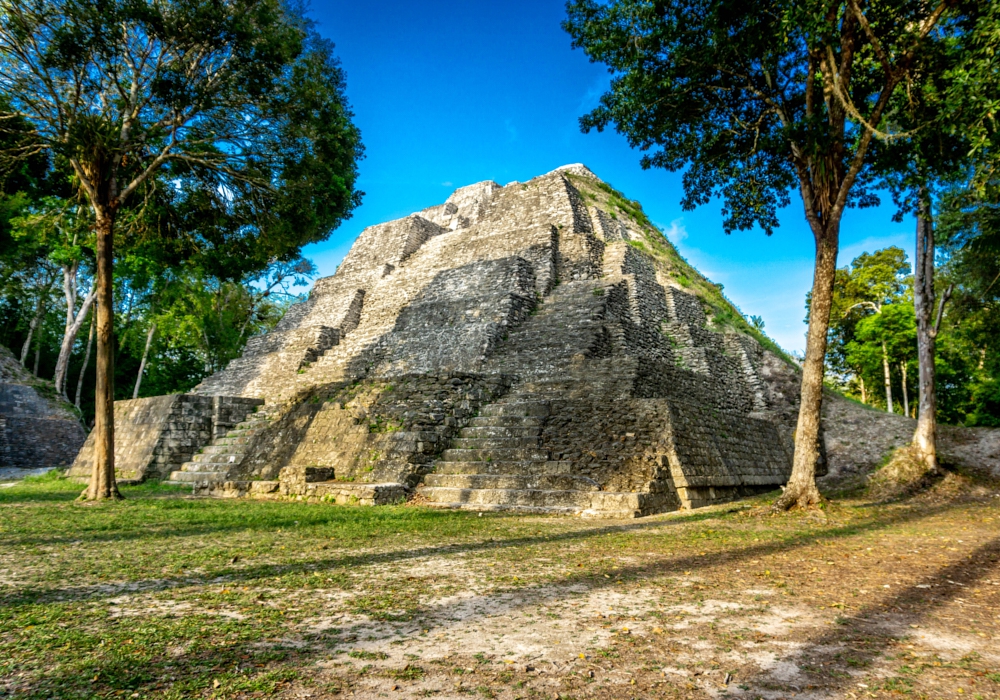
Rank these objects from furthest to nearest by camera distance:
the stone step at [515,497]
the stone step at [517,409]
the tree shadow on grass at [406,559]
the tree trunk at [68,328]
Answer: the tree trunk at [68,328]
the stone step at [517,409]
the stone step at [515,497]
the tree shadow on grass at [406,559]

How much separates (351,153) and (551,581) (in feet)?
31.3

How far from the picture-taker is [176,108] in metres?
9.55

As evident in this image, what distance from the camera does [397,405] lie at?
36.1ft

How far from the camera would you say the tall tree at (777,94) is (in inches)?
305

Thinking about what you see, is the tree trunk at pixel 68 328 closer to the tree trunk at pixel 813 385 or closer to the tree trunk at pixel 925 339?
the tree trunk at pixel 813 385

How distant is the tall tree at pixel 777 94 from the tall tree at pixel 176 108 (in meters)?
4.88

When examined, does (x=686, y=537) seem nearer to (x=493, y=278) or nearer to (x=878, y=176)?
(x=878, y=176)

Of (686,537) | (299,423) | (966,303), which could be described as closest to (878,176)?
(686,537)

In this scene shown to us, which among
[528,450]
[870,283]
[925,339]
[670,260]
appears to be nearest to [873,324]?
[870,283]

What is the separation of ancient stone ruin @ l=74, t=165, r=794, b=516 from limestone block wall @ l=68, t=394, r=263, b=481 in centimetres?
Answer: 5

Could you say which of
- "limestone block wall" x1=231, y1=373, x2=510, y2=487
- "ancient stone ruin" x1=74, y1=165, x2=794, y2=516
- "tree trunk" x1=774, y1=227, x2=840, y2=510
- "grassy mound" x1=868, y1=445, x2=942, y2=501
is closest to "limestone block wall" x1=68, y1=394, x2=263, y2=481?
"ancient stone ruin" x1=74, y1=165, x2=794, y2=516

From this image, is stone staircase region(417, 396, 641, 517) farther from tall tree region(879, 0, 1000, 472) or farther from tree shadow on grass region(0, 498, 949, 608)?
tall tree region(879, 0, 1000, 472)

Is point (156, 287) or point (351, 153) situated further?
point (156, 287)

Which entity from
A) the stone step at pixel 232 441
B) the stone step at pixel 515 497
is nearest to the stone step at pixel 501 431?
the stone step at pixel 515 497
